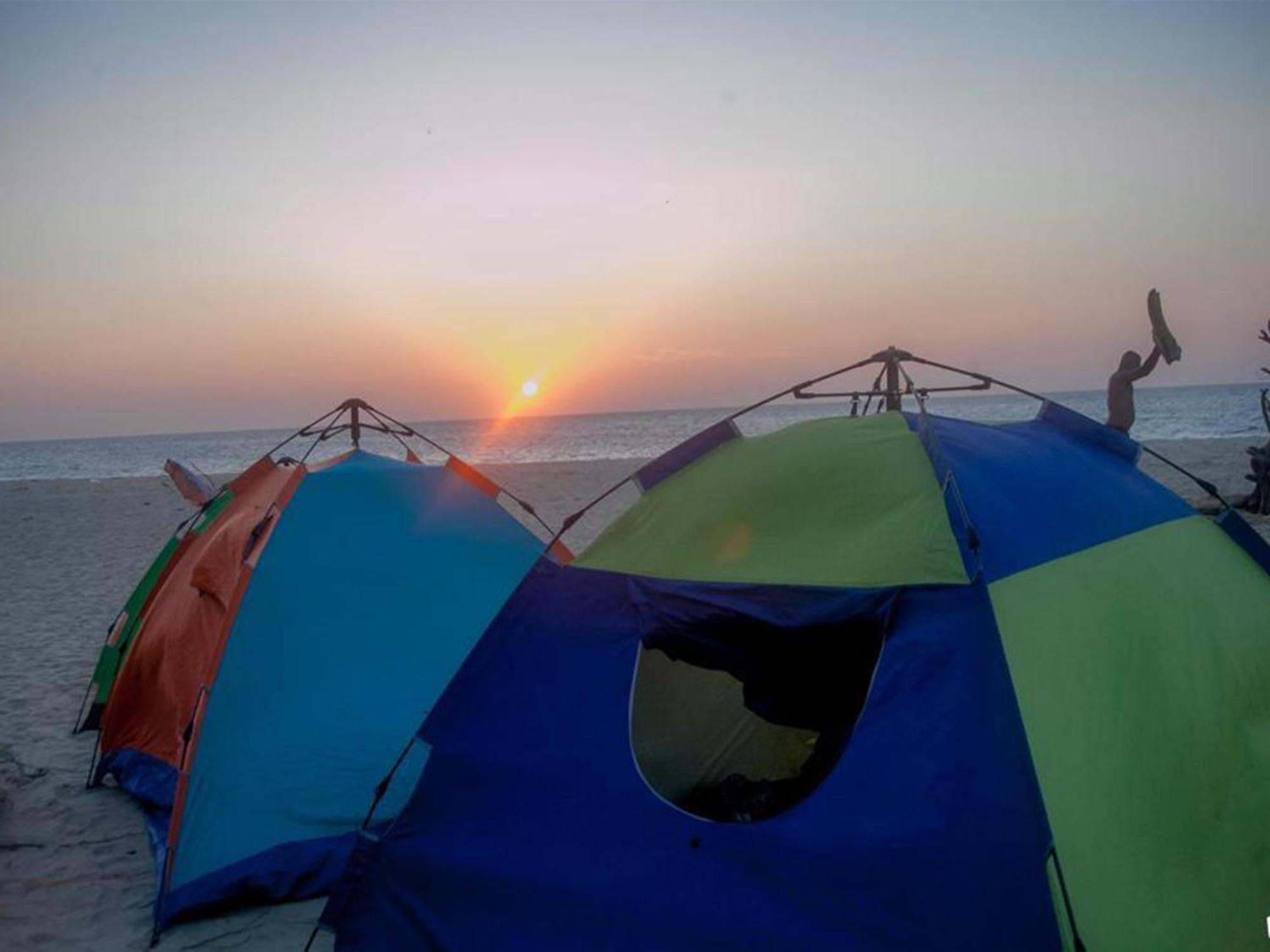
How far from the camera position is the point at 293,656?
189 inches

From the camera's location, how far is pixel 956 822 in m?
2.99

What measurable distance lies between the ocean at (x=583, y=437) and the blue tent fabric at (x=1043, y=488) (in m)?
24.7

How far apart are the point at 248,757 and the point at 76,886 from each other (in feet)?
3.19

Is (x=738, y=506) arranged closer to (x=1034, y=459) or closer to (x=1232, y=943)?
(x=1034, y=459)

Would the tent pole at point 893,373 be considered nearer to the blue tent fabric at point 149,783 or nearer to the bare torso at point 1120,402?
the blue tent fabric at point 149,783

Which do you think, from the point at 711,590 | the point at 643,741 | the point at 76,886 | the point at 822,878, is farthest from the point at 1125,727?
the point at 76,886

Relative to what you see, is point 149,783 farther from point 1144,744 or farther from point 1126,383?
point 1126,383

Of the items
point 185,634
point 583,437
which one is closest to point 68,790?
point 185,634

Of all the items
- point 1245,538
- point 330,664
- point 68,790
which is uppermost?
point 1245,538

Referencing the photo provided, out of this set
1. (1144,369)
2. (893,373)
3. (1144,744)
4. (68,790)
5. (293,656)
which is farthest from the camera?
(1144,369)

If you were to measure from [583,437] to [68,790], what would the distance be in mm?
66311

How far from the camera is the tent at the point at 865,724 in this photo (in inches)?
118

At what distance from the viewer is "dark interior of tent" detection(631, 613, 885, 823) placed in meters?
3.74

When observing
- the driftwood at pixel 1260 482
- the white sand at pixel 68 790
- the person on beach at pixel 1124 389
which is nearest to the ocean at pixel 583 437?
the driftwood at pixel 1260 482
